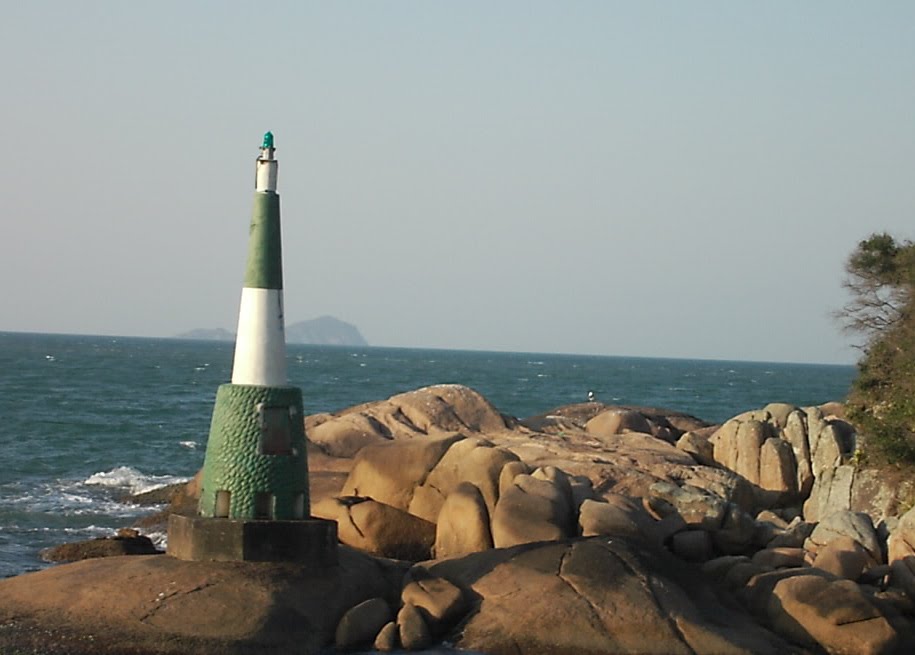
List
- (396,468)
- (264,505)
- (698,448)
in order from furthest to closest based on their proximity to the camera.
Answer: (698,448)
(396,468)
(264,505)

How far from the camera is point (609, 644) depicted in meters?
12.4

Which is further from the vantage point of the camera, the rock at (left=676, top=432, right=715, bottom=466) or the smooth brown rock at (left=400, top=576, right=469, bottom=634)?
the rock at (left=676, top=432, right=715, bottom=466)

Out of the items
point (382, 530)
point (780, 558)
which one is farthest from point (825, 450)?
point (382, 530)

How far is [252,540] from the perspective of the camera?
13016mm

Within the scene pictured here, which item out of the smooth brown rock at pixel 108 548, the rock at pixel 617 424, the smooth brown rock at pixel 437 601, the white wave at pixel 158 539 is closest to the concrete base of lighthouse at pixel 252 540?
the smooth brown rock at pixel 437 601

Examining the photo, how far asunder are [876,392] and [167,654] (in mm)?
14564

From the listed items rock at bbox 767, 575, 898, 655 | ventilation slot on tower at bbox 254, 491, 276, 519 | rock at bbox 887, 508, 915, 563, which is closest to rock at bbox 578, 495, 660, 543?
rock at bbox 767, 575, 898, 655

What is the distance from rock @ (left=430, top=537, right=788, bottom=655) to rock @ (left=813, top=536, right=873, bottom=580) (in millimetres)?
2021

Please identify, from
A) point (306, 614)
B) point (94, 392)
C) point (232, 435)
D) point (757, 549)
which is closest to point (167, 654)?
point (306, 614)

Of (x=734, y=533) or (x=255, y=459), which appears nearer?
(x=255, y=459)

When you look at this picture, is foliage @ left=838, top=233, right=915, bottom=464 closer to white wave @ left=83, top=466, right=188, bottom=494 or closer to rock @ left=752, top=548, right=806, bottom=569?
rock @ left=752, top=548, right=806, bottom=569

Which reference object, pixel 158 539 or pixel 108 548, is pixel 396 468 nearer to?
pixel 108 548

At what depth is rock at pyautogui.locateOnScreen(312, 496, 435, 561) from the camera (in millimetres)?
16031

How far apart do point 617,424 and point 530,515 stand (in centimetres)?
1068
